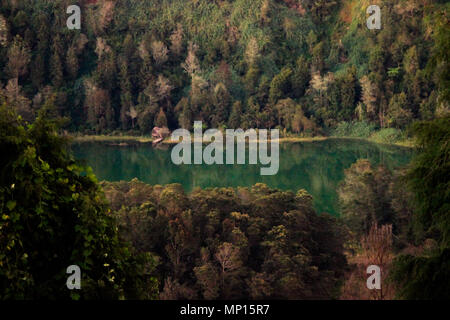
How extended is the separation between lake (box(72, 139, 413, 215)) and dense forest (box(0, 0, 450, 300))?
2.62 metres

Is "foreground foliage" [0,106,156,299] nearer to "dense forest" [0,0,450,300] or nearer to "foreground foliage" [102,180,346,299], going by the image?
"dense forest" [0,0,450,300]

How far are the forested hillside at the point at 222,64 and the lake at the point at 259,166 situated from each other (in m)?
3.01

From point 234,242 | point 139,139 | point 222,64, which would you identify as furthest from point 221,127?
point 234,242

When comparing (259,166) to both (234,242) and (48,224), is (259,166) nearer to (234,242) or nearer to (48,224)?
(234,242)

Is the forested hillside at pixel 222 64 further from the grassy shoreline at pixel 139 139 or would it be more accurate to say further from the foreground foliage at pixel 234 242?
the foreground foliage at pixel 234 242

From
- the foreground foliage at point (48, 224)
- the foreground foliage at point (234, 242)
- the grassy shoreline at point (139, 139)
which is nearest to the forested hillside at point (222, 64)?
the grassy shoreline at point (139, 139)

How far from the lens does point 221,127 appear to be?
32156mm

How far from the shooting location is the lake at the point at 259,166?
20938 millimetres

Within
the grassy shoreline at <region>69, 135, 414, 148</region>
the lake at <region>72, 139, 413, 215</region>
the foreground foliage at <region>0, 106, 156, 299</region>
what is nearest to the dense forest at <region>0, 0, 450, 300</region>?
the foreground foliage at <region>0, 106, 156, 299</region>

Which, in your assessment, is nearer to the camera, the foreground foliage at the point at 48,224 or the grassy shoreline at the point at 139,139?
the foreground foliage at the point at 48,224

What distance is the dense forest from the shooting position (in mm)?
3396

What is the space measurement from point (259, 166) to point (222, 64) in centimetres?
1375

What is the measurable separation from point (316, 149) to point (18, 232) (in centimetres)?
2569
